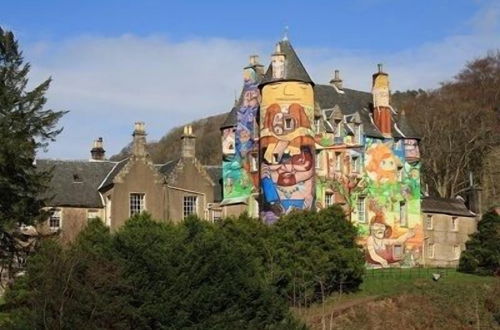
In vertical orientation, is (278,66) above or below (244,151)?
above

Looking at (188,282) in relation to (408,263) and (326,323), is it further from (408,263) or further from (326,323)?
(408,263)

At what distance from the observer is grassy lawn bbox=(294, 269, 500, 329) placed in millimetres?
38625

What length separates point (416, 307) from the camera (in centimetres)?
4072

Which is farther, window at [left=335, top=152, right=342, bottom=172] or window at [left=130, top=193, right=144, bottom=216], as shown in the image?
window at [left=335, top=152, right=342, bottom=172]

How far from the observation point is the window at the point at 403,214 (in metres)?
52.6

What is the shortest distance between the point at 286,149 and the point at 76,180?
11416 mm

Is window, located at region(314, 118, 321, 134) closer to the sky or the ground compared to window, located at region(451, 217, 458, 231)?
closer to the sky

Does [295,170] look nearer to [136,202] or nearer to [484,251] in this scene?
[136,202]

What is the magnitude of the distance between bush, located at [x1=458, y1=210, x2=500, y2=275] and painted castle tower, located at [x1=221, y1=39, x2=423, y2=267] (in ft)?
15.8

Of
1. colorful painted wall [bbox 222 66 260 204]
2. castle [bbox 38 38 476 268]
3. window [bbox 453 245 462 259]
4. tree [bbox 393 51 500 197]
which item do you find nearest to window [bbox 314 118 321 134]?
castle [bbox 38 38 476 268]

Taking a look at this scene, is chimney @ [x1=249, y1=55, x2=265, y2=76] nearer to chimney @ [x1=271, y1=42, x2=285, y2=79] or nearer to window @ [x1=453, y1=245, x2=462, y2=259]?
chimney @ [x1=271, y1=42, x2=285, y2=79]

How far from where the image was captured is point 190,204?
48.5m

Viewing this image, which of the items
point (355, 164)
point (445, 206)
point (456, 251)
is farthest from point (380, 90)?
point (456, 251)

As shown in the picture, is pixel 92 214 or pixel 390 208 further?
pixel 390 208
